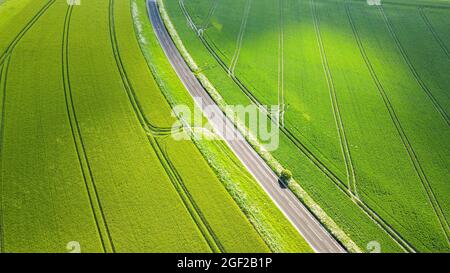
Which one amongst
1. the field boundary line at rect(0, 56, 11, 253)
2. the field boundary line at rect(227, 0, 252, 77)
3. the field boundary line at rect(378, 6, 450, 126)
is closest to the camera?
the field boundary line at rect(0, 56, 11, 253)

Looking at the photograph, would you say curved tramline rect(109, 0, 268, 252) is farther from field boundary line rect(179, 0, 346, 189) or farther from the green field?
field boundary line rect(179, 0, 346, 189)

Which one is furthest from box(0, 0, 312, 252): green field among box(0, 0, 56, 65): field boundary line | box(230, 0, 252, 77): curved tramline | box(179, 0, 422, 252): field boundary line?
box(230, 0, 252, 77): curved tramline

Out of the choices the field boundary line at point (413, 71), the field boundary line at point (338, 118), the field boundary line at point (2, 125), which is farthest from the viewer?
the field boundary line at point (413, 71)

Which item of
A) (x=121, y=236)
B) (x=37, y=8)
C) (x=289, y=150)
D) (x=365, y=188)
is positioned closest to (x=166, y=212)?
(x=121, y=236)

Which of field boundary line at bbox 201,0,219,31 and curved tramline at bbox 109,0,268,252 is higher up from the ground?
field boundary line at bbox 201,0,219,31

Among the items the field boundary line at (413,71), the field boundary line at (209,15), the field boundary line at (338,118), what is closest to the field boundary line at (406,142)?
the field boundary line at (413,71)

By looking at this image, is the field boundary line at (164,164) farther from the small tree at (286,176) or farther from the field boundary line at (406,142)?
the field boundary line at (406,142)
